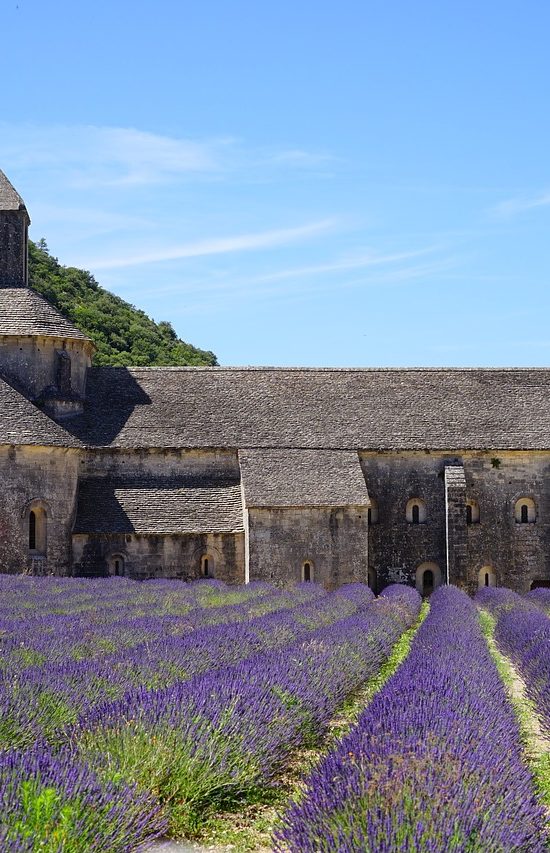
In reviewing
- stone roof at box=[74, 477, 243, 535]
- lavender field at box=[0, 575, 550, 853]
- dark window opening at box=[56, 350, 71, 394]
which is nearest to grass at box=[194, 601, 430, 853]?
lavender field at box=[0, 575, 550, 853]

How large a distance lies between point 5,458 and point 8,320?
16.8ft

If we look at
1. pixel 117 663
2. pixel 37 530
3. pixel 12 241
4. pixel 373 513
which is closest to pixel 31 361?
pixel 12 241

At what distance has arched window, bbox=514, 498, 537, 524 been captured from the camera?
3047 cm

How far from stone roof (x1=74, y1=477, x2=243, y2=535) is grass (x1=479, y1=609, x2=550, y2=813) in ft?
44.2

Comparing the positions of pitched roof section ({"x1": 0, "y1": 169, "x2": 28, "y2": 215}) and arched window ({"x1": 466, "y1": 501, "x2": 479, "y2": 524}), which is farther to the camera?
pitched roof section ({"x1": 0, "y1": 169, "x2": 28, "y2": 215})

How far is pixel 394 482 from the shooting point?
30.5 metres

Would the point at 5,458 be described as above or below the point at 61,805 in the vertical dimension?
above

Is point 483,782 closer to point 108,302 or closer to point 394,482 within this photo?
point 394,482

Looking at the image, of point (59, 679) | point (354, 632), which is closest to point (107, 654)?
point (59, 679)

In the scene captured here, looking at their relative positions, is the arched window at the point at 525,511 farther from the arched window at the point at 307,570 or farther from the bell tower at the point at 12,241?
the bell tower at the point at 12,241

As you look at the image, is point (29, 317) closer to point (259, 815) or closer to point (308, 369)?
point (308, 369)

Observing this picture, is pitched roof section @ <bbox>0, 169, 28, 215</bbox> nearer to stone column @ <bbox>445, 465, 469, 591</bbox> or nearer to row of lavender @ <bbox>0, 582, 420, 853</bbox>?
stone column @ <bbox>445, 465, 469, 591</bbox>

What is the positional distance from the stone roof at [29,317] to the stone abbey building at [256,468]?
6 cm

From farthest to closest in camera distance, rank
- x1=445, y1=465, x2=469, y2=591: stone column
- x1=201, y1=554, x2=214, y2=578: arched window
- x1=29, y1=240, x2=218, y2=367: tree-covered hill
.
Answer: x1=29, y1=240, x2=218, y2=367: tree-covered hill, x1=445, y1=465, x2=469, y2=591: stone column, x1=201, y1=554, x2=214, y2=578: arched window
